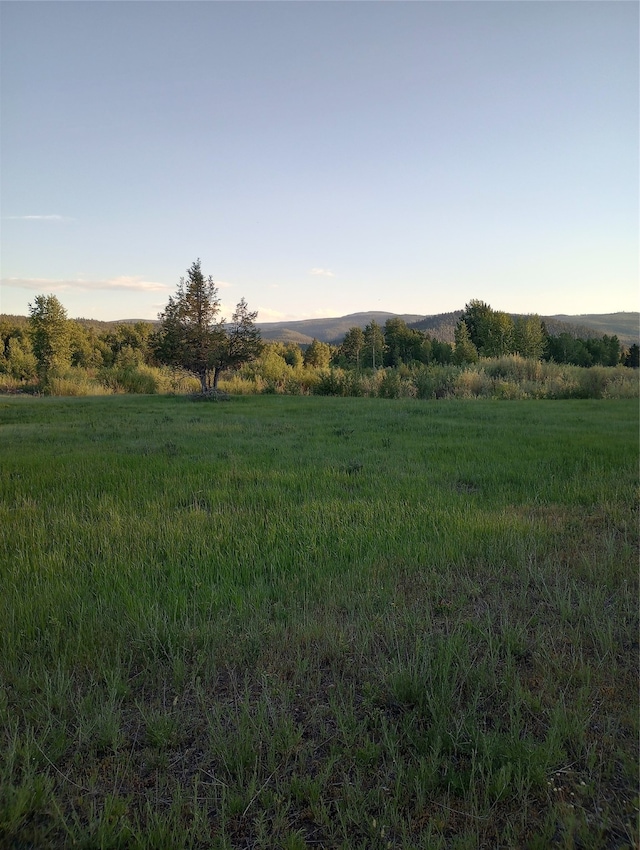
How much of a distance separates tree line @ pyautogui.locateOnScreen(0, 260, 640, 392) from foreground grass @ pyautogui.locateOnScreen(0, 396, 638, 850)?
51.8ft

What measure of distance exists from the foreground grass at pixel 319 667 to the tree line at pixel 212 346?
622 inches

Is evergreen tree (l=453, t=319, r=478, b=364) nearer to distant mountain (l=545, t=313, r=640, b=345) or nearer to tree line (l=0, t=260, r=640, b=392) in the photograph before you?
tree line (l=0, t=260, r=640, b=392)

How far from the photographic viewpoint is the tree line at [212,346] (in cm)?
2050

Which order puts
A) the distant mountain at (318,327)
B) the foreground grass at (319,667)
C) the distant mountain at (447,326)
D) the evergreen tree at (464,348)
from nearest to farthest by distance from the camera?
the foreground grass at (319,667), the evergreen tree at (464,348), the distant mountain at (447,326), the distant mountain at (318,327)

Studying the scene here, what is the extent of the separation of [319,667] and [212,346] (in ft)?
63.0

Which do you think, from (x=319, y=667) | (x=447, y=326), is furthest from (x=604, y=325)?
(x=319, y=667)

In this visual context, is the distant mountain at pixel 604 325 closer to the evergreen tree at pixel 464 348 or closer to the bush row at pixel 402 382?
the evergreen tree at pixel 464 348

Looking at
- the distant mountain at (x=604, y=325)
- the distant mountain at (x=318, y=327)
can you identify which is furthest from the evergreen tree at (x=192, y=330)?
the distant mountain at (x=318, y=327)

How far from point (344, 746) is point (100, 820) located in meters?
0.95

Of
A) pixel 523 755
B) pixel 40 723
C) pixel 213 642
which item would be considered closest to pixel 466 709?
pixel 523 755

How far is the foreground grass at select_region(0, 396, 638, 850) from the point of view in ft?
5.76

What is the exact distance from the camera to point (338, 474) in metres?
6.36

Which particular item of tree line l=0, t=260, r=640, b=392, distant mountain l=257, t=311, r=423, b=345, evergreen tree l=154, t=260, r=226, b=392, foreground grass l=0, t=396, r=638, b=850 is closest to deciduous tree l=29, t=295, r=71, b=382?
tree line l=0, t=260, r=640, b=392

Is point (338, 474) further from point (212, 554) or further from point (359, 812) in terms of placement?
point (359, 812)
